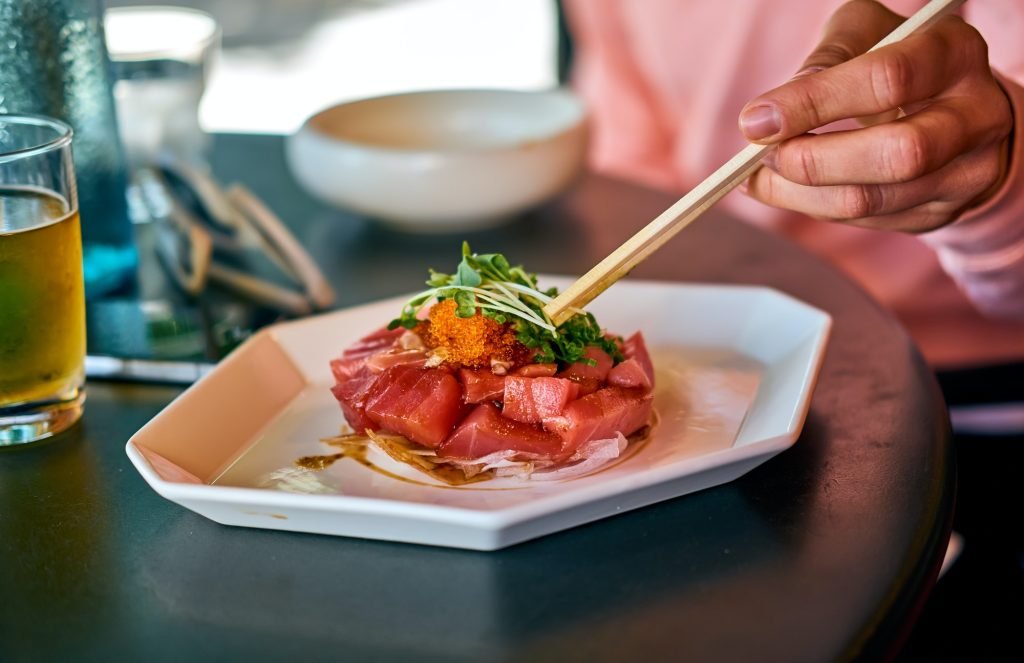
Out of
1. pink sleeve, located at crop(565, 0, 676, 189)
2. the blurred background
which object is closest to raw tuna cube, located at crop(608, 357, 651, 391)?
pink sleeve, located at crop(565, 0, 676, 189)

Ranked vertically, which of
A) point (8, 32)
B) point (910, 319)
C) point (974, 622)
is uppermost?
point (8, 32)

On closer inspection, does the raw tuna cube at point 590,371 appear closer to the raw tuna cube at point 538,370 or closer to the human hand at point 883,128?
the raw tuna cube at point 538,370

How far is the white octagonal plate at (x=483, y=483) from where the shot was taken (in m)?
0.75

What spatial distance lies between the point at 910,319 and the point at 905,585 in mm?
997

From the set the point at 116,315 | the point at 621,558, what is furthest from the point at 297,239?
the point at 621,558

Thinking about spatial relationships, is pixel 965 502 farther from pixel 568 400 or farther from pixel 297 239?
pixel 297 239

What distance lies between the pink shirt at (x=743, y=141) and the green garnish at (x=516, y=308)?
484 mm

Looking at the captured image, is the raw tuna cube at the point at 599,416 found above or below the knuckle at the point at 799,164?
below

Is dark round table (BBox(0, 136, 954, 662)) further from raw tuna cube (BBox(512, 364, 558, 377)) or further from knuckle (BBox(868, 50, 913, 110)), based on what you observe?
knuckle (BBox(868, 50, 913, 110))

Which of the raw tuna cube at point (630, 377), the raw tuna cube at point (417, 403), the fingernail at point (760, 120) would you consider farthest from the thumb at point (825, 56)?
the raw tuna cube at point (417, 403)

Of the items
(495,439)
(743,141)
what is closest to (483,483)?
(495,439)

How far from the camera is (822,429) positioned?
0.93 metres

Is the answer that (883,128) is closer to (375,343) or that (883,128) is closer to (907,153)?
(907,153)

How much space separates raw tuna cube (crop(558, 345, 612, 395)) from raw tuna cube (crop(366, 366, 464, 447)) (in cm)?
10
